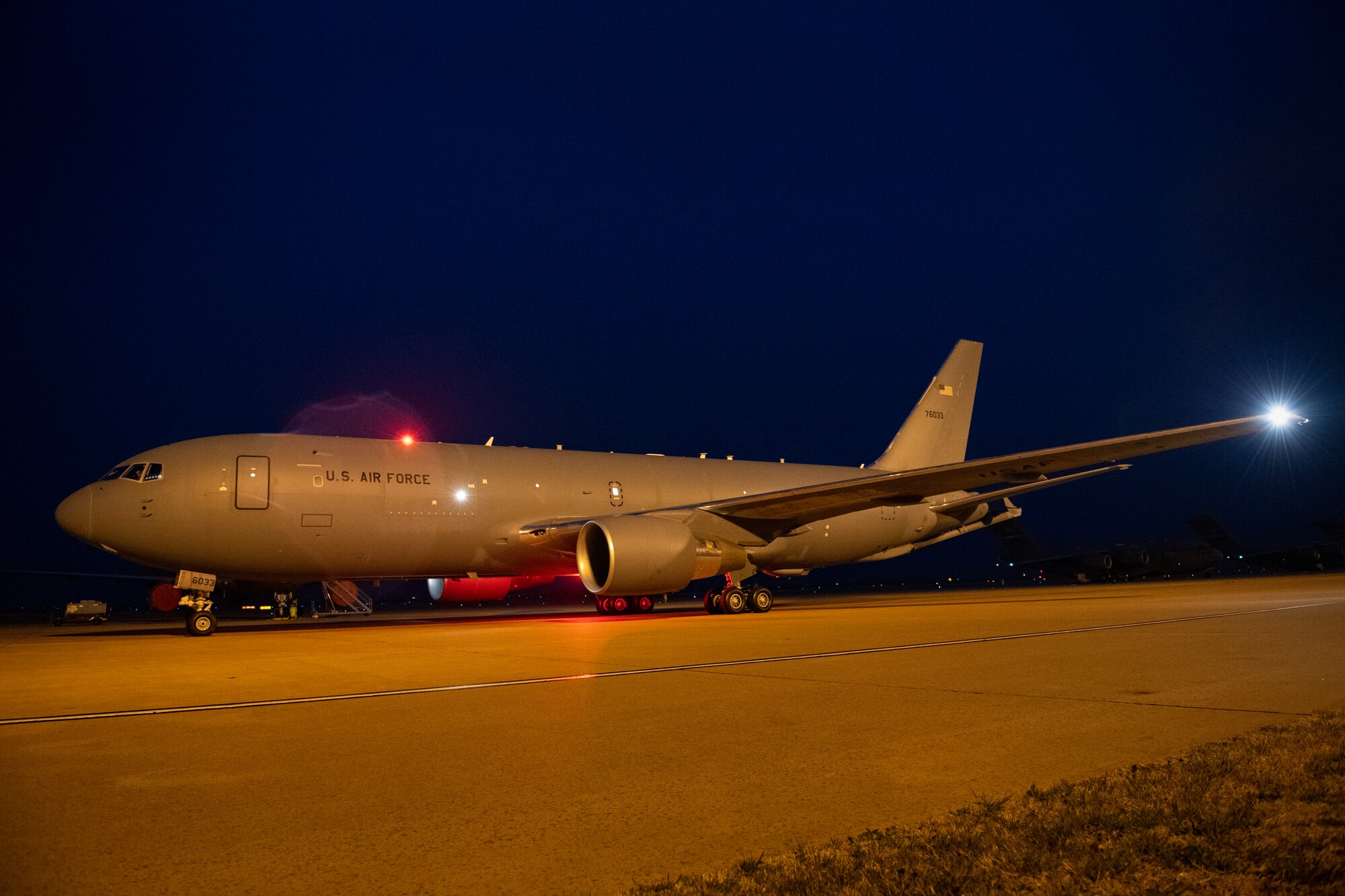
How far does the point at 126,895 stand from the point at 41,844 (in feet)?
2.37

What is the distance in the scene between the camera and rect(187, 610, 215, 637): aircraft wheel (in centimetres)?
1362

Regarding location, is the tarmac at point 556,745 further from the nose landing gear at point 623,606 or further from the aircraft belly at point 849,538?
the aircraft belly at point 849,538

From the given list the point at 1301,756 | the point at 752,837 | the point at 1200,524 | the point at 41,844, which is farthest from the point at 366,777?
the point at 1200,524

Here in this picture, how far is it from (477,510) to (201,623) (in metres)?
4.88

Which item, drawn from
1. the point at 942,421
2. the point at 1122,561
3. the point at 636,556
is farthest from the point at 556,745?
the point at 1122,561

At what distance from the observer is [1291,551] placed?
45781mm

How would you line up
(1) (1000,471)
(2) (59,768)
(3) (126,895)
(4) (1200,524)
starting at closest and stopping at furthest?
(3) (126,895) < (2) (59,768) < (1) (1000,471) < (4) (1200,524)

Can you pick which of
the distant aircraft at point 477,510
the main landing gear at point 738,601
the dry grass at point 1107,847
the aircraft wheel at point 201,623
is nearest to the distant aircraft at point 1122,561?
the distant aircraft at point 477,510

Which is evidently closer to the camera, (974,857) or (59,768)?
(974,857)

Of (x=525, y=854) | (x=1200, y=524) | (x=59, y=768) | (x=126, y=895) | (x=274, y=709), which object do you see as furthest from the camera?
(x=1200, y=524)

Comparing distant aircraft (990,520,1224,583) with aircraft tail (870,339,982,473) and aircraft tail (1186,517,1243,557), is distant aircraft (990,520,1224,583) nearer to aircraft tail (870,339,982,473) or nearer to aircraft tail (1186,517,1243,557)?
aircraft tail (1186,517,1243,557)

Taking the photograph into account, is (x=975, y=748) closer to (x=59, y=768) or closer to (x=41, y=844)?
(x=41, y=844)

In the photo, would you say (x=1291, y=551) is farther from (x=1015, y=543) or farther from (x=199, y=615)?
(x=199, y=615)

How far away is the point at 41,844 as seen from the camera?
3078 mm
